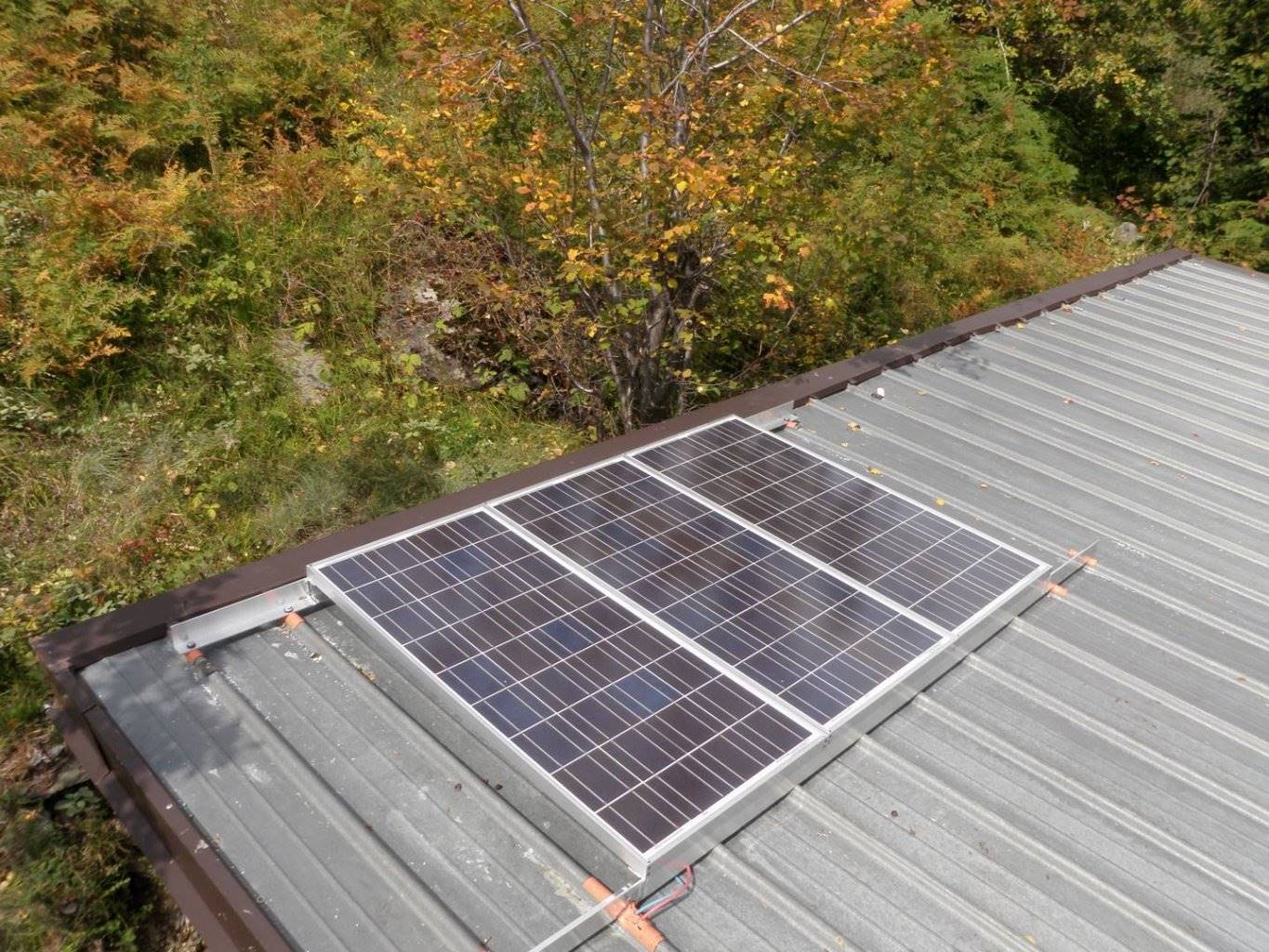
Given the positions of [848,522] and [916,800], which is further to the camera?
[848,522]

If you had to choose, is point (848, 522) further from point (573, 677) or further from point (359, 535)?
point (359, 535)

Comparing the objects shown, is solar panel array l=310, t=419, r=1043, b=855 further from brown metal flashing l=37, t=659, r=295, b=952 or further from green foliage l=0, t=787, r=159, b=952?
green foliage l=0, t=787, r=159, b=952

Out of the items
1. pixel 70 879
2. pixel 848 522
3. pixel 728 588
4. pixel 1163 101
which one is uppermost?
pixel 1163 101

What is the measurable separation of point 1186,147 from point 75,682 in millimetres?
25178

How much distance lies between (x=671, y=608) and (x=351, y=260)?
8550 millimetres

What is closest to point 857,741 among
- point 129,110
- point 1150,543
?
point 1150,543

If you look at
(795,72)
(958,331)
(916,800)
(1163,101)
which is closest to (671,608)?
(916,800)

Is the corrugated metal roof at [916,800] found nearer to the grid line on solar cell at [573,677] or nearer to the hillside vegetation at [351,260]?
the grid line on solar cell at [573,677]

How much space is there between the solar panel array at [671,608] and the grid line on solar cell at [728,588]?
0.5 inches

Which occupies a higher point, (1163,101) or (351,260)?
(1163,101)

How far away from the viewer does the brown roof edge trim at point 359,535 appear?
15.5ft

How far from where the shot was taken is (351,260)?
11.6 m

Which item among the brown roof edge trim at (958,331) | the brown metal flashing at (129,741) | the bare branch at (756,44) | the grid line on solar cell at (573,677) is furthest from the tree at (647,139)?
the grid line on solar cell at (573,677)

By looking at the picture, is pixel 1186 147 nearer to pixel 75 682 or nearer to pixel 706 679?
pixel 706 679
